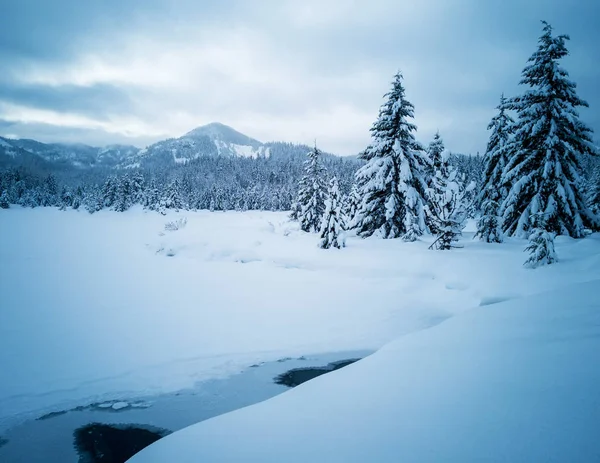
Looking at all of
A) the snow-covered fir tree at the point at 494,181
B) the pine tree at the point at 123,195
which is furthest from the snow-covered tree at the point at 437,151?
the pine tree at the point at 123,195

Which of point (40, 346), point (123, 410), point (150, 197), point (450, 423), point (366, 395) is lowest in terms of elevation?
point (123, 410)

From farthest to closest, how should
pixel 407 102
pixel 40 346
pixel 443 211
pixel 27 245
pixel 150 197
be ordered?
pixel 150 197 → pixel 27 245 → pixel 407 102 → pixel 443 211 → pixel 40 346

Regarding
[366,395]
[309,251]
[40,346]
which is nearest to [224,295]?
[40,346]

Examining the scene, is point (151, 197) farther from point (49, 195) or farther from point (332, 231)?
point (332, 231)

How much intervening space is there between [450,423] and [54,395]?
5729 mm

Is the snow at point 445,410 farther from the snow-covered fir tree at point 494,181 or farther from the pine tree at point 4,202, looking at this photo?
the pine tree at point 4,202

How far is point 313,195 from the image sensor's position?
2833 cm

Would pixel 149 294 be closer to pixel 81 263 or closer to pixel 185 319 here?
pixel 185 319

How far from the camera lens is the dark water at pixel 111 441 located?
3529 mm

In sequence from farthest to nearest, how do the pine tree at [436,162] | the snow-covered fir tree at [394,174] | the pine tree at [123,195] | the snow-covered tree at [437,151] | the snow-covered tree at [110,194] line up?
the snow-covered tree at [110,194] < the pine tree at [123,195] < the snow-covered tree at [437,151] < the pine tree at [436,162] < the snow-covered fir tree at [394,174]

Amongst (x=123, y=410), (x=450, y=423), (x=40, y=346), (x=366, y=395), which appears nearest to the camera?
(x=450, y=423)

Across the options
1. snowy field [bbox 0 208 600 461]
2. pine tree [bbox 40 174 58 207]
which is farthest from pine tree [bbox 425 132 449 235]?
pine tree [bbox 40 174 58 207]

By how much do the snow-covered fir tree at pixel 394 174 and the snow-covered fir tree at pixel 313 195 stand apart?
998 centimetres

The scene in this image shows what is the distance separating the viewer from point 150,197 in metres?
56.9
